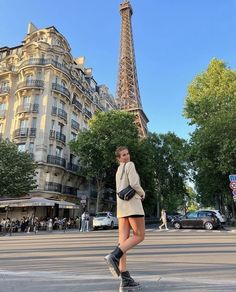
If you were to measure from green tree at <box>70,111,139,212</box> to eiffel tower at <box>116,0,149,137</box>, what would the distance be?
55690mm

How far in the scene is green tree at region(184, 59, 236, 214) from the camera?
29.1 meters

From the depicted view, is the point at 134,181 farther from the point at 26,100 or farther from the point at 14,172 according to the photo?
the point at 26,100

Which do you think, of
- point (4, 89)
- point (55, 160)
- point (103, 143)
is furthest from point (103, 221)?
point (4, 89)

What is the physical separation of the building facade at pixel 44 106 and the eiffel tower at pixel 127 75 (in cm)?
5092

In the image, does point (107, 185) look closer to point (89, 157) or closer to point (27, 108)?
point (89, 157)

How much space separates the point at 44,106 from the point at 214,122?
21.2 meters

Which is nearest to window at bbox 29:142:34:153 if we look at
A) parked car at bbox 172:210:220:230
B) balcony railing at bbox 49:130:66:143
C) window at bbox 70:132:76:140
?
balcony railing at bbox 49:130:66:143

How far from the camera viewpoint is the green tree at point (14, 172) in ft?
103

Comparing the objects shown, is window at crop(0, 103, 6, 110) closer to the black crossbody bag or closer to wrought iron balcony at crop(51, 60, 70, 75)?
wrought iron balcony at crop(51, 60, 70, 75)

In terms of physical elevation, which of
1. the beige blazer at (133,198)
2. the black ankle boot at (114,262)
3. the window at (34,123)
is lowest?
the black ankle boot at (114,262)

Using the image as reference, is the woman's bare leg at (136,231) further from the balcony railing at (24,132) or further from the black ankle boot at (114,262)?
the balcony railing at (24,132)

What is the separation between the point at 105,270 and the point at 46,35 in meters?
43.2

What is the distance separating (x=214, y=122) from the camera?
2984cm

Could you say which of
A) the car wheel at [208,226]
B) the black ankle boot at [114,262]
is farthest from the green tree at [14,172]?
the black ankle boot at [114,262]
